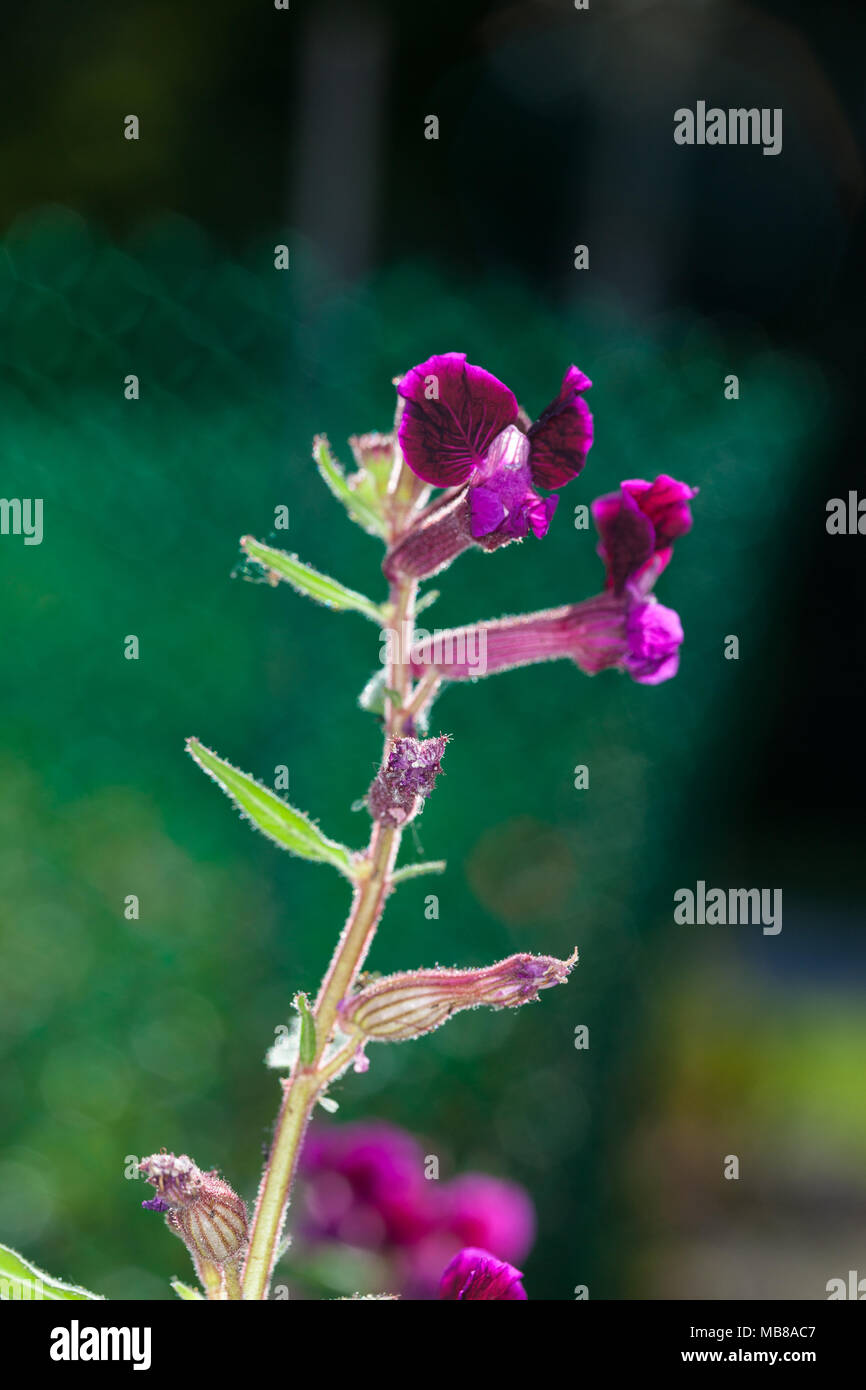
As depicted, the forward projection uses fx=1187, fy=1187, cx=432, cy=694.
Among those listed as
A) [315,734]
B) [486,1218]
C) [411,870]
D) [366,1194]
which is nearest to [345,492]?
[411,870]

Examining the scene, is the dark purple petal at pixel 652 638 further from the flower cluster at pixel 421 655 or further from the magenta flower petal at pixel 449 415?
the magenta flower petal at pixel 449 415

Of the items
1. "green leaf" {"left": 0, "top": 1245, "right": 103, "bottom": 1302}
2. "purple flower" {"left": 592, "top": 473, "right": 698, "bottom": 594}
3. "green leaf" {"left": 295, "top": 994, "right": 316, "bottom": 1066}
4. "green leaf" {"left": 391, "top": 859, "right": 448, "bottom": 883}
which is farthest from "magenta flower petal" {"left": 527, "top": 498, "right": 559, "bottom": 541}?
"green leaf" {"left": 0, "top": 1245, "right": 103, "bottom": 1302}

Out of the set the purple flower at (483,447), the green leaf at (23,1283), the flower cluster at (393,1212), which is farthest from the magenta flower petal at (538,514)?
the flower cluster at (393,1212)

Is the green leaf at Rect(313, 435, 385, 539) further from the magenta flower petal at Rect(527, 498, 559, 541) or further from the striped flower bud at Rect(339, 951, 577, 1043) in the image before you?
the striped flower bud at Rect(339, 951, 577, 1043)

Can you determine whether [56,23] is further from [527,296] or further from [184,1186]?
[184,1186]

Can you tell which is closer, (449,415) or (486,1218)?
(449,415)

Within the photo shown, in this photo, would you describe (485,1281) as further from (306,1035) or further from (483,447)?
(483,447)
